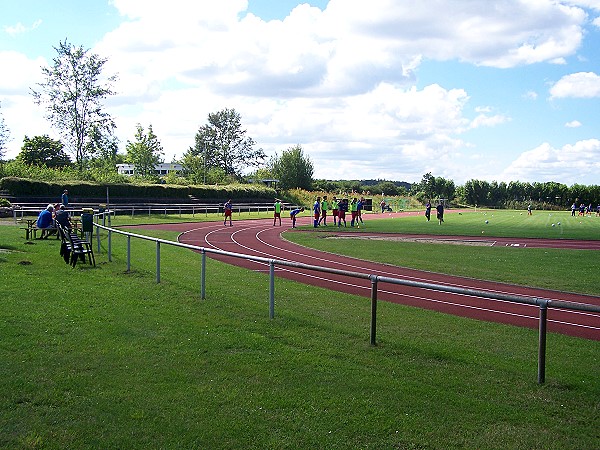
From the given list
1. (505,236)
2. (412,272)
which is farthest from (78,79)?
(412,272)

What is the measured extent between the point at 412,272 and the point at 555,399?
10.9m

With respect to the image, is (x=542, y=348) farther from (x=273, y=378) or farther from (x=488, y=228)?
(x=488, y=228)

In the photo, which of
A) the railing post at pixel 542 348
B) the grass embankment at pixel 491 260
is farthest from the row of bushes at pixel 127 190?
the railing post at pixel 542 348

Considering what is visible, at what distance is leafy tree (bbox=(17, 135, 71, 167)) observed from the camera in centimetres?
6938

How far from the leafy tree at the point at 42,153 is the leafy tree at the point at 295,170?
125 ft

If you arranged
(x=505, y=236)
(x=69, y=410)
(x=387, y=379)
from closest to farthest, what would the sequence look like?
(x=69, y=410) < (x=387, y=379) < (x=505, y=236)

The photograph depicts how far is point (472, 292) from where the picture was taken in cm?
613

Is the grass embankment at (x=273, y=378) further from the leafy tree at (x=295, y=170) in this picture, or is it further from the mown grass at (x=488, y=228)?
the leafy tree at (x=295, y=170)

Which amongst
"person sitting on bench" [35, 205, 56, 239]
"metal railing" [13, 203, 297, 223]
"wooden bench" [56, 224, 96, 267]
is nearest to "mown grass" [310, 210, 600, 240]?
"metal railing" [13, 203, 297, 223]

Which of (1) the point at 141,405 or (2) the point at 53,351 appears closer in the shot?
(1) the point at 141,405

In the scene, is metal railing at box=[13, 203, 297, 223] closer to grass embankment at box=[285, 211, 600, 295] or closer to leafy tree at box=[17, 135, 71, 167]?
grass embankment at box=[285, 211, 600, 295]

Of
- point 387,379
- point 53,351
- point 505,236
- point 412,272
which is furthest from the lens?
point 505,236

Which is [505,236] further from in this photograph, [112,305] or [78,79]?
[78,79]

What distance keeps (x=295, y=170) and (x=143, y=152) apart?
87.3 feet
